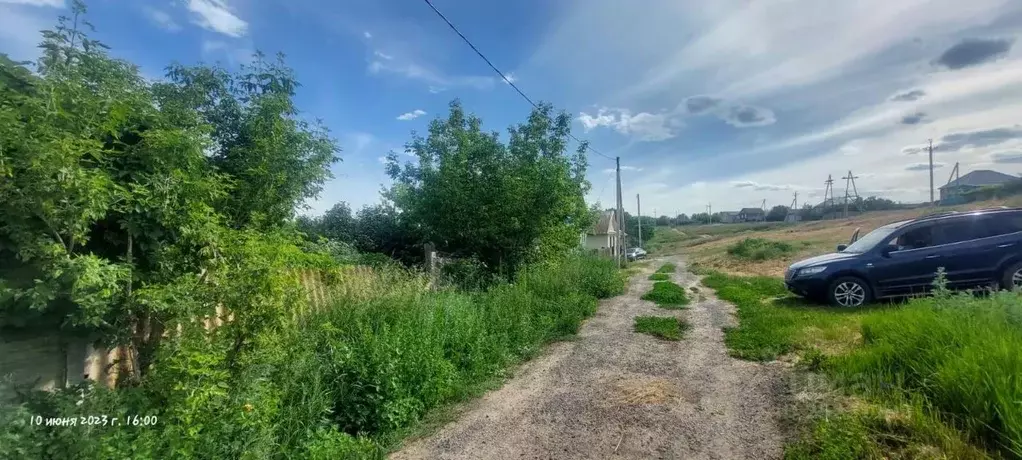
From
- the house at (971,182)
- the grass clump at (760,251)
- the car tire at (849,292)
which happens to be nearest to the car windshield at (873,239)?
the car tire at (849,292)

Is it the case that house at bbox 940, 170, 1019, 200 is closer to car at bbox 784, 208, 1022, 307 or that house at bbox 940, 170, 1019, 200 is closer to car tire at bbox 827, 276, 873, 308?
car at bbox 784, 208, 1022, 307

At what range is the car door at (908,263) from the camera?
7698 millimetres

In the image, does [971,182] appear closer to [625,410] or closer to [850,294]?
[850,294]

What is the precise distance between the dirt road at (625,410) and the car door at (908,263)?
14.2 ft

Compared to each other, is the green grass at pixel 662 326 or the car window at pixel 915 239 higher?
the car window at pixel 915 239

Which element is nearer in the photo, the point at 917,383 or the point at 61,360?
the point at 61,360

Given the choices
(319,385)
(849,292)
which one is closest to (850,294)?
(849,292)

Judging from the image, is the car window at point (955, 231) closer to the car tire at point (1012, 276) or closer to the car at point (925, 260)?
the car at point (925, 260)

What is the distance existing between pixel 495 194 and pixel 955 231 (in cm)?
911

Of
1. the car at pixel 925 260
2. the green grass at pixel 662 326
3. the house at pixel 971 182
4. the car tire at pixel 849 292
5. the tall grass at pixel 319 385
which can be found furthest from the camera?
the house at pixel 971 182

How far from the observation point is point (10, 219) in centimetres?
235

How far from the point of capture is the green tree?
10641 millimetres

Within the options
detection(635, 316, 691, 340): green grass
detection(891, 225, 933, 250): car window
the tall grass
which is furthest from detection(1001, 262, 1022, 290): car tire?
the tall grass

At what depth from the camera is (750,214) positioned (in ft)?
297
